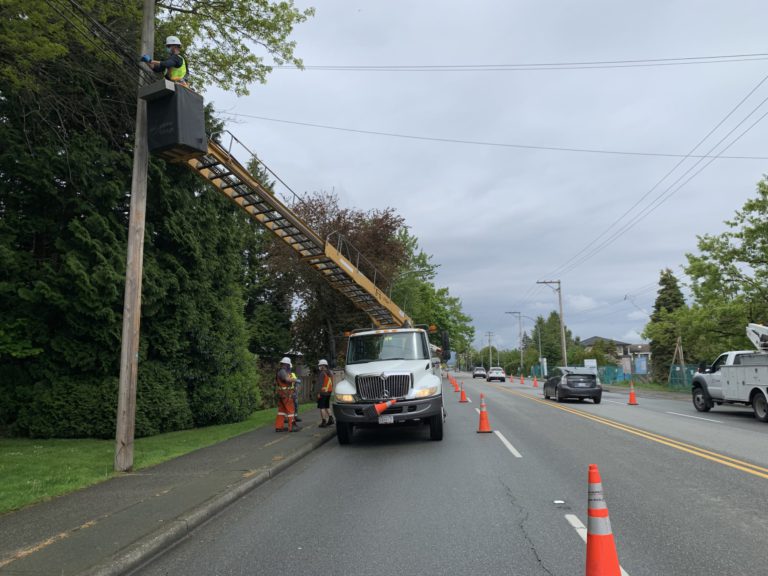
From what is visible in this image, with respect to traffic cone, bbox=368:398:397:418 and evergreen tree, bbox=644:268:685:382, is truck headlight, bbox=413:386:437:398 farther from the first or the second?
evergreen tree, bbox=644:268:685:382

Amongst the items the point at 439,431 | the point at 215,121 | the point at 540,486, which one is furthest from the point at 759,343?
the point at 215,121

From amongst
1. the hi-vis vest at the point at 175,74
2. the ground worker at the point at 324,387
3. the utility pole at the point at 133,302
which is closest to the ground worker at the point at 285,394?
the ground worker at the point at 324,387

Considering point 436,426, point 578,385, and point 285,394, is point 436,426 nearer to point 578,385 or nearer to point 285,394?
point 285,394

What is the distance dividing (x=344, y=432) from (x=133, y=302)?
16.9 feet

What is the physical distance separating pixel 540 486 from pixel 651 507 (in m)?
1.44

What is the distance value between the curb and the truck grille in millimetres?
3131

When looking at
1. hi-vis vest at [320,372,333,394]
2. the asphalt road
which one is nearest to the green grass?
hi-vis vest at [320,372,333,394]

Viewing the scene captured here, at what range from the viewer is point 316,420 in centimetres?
1631

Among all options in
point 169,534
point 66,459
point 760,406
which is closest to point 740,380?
point 760,406

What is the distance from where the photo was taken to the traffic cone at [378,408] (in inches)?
426

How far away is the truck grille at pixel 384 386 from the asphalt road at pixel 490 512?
108 centimetres

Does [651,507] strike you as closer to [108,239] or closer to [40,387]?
[108,239]

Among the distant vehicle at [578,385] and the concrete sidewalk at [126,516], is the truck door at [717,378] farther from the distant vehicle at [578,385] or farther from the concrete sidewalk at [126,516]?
the concrete sidewalk at [126,516]

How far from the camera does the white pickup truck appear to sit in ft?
50.8
